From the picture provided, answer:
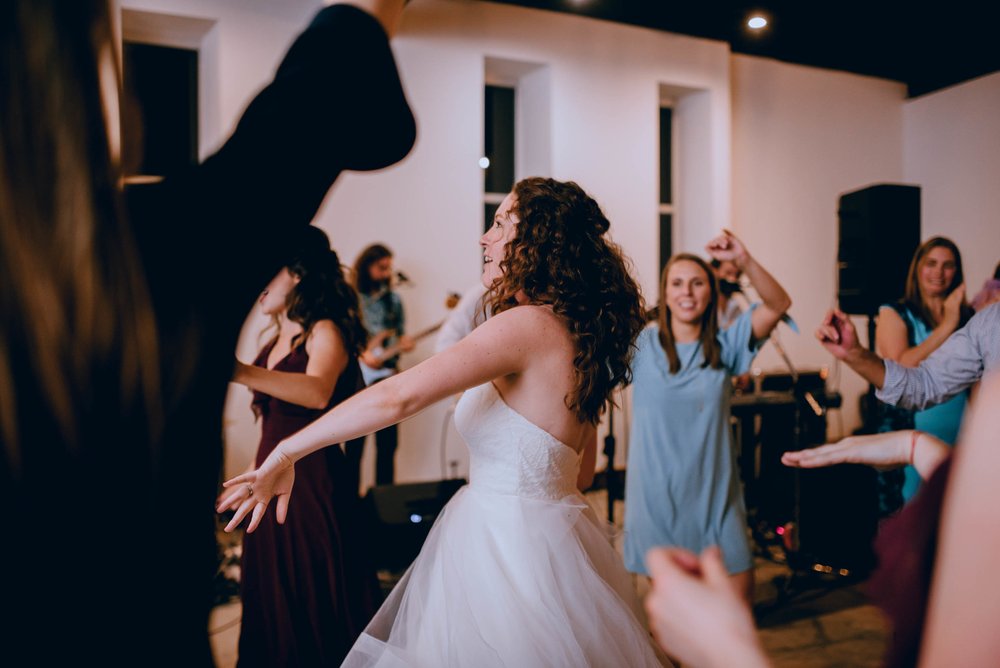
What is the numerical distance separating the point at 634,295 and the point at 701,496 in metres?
1.25

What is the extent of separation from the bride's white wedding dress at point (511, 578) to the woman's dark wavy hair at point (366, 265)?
318 centimetres

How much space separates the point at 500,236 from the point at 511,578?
94 cm

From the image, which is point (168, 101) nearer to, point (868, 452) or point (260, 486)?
point (260, 486)

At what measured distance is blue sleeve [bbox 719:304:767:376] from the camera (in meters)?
2.96

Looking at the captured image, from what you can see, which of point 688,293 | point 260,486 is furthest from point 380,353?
point 260,486

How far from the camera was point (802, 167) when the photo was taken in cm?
723

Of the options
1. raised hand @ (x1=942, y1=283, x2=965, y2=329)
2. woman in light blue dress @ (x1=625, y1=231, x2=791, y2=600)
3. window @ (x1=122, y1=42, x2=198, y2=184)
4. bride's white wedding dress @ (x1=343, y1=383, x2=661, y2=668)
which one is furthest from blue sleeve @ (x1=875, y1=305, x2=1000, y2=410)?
window @ (x1=122, y1=42, x2=198, y2=184)

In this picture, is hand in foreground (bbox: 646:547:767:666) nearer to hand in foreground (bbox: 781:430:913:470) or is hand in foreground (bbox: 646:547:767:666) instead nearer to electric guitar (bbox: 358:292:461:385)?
hand in foreground (bbox: 781:430:913:470)

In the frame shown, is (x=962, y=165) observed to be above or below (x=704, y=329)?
above

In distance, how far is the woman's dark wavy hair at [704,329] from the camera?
294cm

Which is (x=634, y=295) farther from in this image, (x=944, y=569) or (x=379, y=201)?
(x=379, y=201)

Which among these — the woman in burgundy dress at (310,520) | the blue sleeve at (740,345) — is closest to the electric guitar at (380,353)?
the woman in burgundy dress at (310,520)

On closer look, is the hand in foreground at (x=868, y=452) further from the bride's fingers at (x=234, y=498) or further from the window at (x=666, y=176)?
the window at (x=666, y=176)

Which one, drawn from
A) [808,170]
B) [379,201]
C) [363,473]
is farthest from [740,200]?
[363,473]
